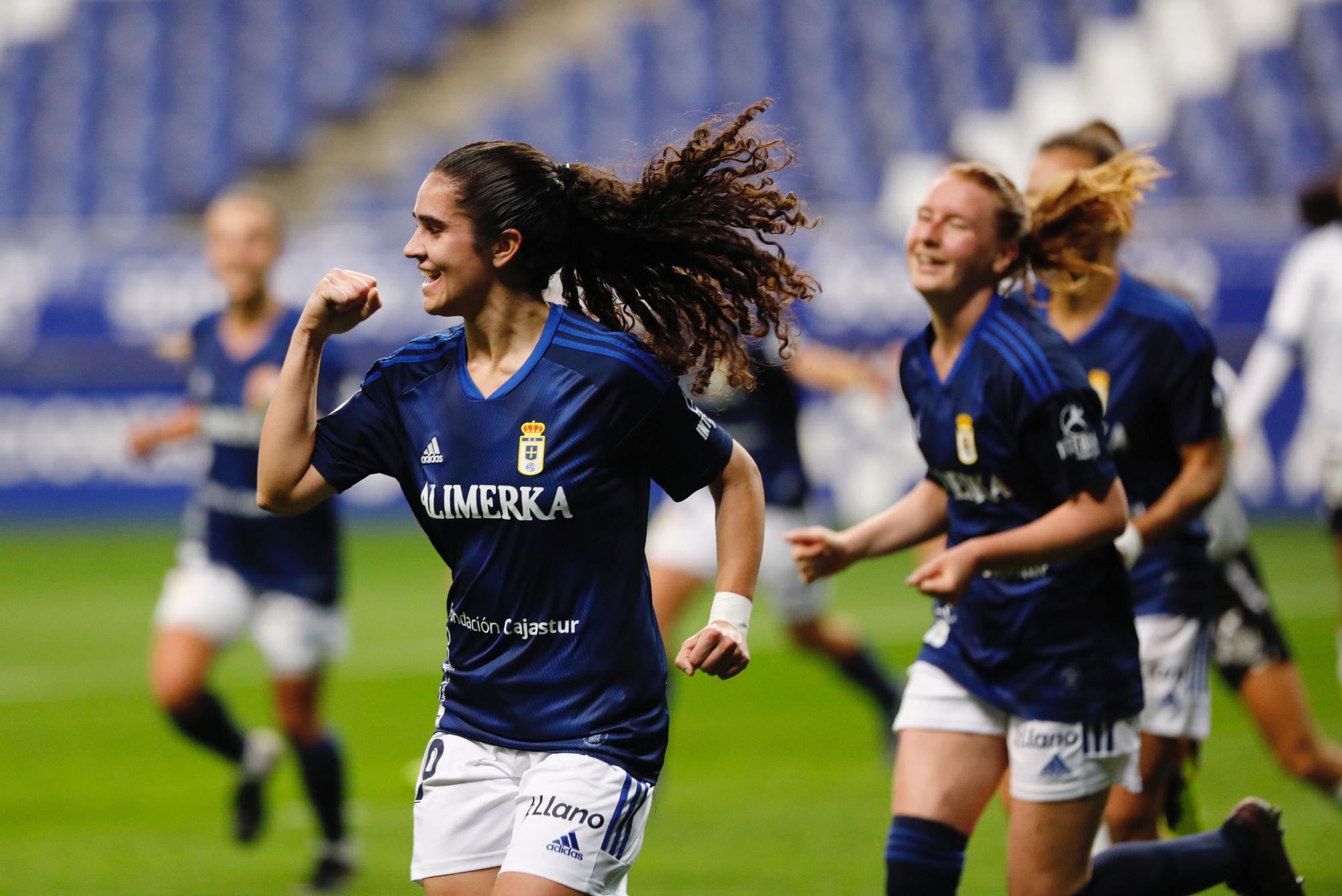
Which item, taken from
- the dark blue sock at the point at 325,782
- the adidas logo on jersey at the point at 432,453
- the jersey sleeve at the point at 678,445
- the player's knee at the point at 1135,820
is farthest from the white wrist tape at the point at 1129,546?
the dark blue sock at the point at 325,782

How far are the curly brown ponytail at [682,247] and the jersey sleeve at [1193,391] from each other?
4.18 feet

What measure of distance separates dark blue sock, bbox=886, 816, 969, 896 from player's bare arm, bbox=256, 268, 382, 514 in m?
1.63

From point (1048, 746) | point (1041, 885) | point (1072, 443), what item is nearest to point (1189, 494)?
point (1072, 443)

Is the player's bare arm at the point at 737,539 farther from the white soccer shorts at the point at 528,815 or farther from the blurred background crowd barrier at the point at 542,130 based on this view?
the blurred background crowd barrier at the point at 542,130

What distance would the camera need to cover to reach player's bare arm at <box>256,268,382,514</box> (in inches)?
156

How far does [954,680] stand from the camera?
4.66 m

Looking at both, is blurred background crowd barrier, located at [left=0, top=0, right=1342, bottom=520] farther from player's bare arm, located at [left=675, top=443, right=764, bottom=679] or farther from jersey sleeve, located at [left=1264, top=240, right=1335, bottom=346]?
player's bare arm, located at [left=675, top=443, right=764, bottom=679]

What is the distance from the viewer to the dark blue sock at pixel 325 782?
6.83 m

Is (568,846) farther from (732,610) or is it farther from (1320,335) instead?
(1320,335)

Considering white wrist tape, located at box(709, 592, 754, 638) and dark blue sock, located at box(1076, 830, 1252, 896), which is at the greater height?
white wrist tape, located at box(709, 592, 754, 638)

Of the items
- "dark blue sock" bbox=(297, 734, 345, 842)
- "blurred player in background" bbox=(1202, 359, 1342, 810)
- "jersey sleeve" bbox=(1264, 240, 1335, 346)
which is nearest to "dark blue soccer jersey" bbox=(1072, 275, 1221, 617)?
"blurred player in background" bbox=(1202, 359, 1342, 810)

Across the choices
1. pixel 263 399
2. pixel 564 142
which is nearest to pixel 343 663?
pixel 263 399

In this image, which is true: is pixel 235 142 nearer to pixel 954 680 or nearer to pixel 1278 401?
pixel 1278 401

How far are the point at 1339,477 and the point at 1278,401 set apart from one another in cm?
954
